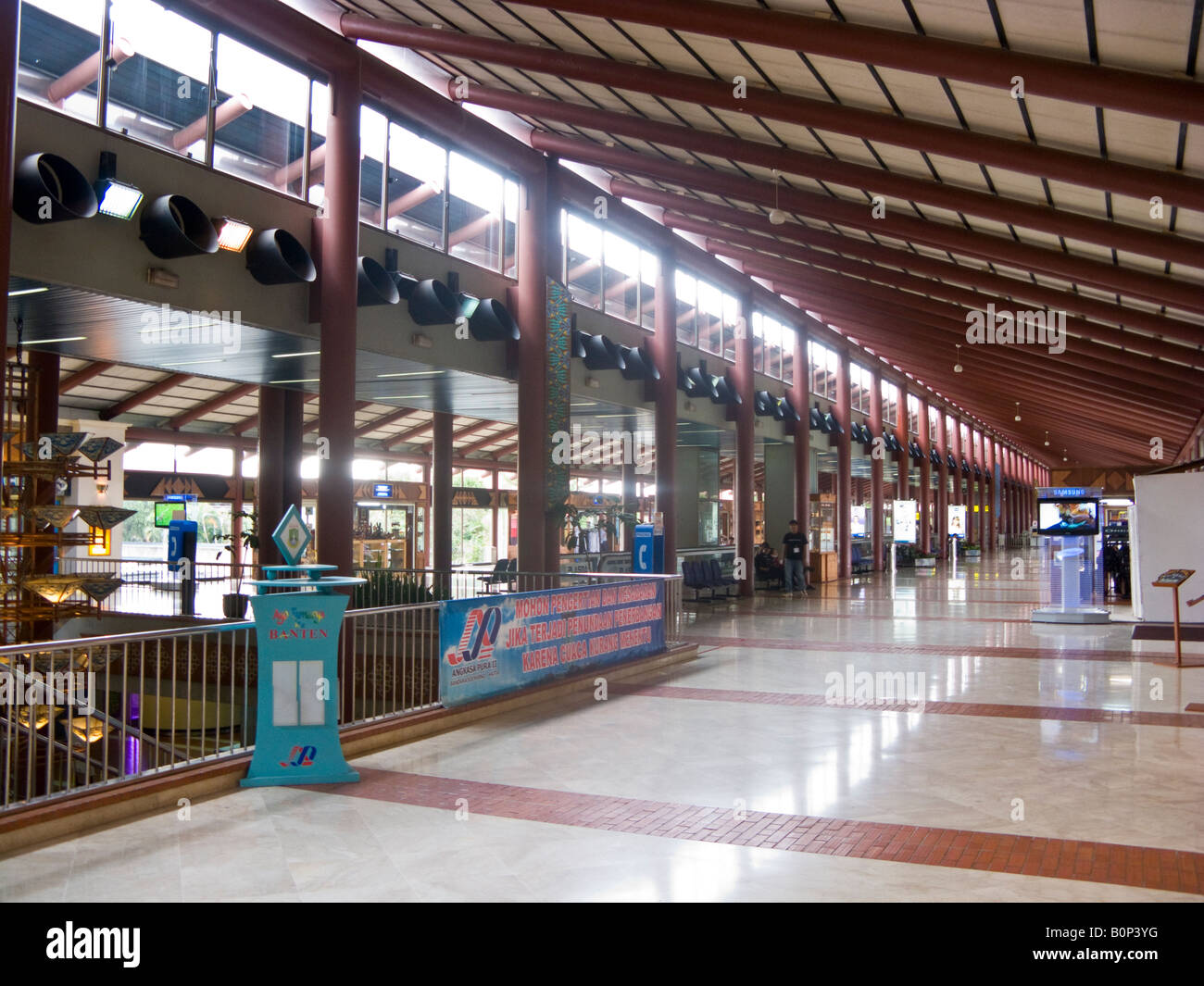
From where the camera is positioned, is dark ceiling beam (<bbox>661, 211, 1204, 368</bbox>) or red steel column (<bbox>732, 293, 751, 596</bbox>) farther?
red steel column (<bbox>732, 293, 751, 596</bbox>)

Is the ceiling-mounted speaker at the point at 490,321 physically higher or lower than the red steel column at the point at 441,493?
higher

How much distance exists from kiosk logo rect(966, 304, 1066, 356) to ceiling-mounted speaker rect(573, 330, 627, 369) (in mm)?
7562

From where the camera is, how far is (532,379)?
16.9m

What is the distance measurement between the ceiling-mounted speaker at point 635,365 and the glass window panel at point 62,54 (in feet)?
36.4

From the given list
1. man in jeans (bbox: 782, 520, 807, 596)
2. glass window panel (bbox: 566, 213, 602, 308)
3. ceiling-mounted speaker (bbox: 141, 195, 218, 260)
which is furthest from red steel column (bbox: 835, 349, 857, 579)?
ceiling-mounted speaker (bbox: 141, 195, 218, 260)

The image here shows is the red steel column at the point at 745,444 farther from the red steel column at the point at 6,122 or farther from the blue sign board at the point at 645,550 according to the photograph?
the red steel column at the point at 6,122

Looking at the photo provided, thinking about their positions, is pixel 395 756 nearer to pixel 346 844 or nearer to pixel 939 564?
pixel 346 844

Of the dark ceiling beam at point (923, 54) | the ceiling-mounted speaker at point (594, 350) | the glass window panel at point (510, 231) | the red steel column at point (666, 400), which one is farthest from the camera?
the red steel column at point (666, 400)

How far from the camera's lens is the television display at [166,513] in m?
24.6

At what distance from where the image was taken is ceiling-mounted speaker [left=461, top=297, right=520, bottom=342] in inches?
599

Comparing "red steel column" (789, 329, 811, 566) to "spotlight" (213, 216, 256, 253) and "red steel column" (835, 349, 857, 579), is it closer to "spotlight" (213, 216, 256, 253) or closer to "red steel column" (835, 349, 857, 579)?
"red steel column" (835, 349, 857, 579)

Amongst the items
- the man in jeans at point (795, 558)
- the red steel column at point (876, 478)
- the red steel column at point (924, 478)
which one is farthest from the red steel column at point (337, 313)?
the red steel column at point (924, 478)

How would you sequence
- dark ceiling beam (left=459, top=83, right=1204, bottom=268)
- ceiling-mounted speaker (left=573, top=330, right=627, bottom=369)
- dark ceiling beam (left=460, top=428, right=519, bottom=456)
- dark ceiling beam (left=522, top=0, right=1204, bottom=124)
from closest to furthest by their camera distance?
dark ceiling beam (left=522, top=0, right=1204, bottom=124) → dark ceiling beam (left=459, top=83, right=1204, bottom=268) → ceiling-mounted speaker (left=573, top=330, right=627, bottom=369) → dark ceiling beam (left=460, top=428, right=519, bottom=456)

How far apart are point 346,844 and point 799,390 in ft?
87.6
